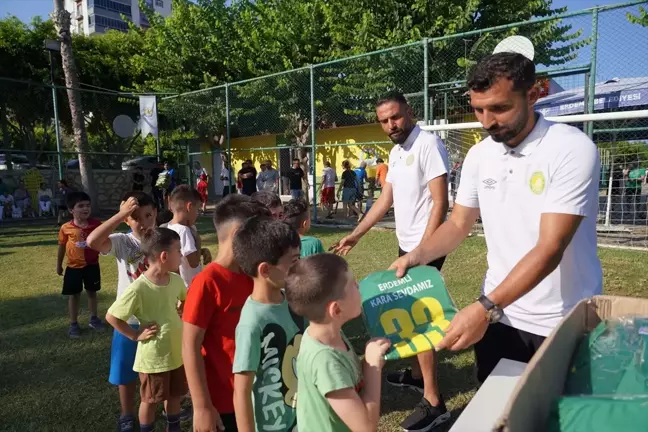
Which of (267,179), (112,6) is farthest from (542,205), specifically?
(112,6)

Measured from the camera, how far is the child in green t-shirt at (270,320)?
186 cm

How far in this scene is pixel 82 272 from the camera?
489 centimetres

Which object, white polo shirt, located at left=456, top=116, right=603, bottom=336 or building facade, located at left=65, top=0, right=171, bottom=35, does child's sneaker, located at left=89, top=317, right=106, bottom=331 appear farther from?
building facade, located at left=65, top=0, right=171, bottom=35

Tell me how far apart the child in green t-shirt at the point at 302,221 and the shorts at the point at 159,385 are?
1.03 meters

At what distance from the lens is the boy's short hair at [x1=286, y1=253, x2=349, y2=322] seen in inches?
61.9

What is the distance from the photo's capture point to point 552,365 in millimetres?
1188

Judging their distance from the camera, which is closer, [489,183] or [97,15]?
[489,183]

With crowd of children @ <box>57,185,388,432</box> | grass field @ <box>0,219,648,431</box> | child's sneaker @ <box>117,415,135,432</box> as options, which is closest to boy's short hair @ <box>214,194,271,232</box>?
crowd of children @ <box>57,185,388,432</box>

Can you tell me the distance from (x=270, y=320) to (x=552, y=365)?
1.03 m

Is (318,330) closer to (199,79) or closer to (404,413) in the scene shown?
(404,413)

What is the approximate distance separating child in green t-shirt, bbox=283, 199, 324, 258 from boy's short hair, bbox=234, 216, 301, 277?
0.95 m

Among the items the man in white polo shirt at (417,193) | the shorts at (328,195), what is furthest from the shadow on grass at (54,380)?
the shorts at (328,195)

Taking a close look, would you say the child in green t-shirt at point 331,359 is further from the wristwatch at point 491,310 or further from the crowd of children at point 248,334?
the wristwatch at point 491,310

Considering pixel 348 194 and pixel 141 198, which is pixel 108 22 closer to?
pixel 348 194
